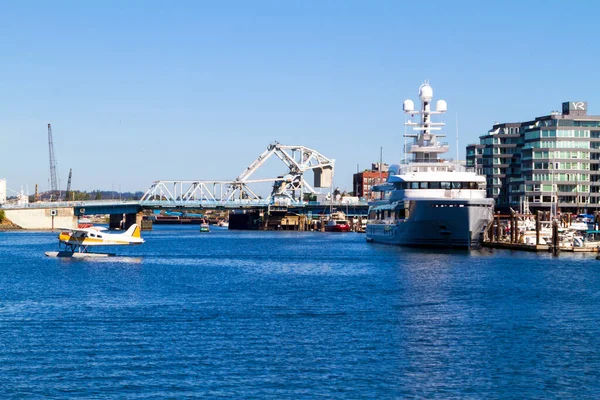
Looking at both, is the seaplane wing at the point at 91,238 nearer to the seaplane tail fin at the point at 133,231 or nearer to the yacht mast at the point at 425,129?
the seaplane tail fin at the point at 133,231

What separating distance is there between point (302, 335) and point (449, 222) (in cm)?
6055

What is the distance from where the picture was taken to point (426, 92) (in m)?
126

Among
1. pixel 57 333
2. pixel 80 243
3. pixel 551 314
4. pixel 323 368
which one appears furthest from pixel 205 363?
pixel 80 243

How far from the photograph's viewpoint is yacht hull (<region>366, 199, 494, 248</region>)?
9906 centimetres

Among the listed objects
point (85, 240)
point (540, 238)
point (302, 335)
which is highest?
point (85, 240)

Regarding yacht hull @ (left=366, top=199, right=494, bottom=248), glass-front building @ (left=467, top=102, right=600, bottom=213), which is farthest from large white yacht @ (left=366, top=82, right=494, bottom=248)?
glass-front building @ (left=467, top=102, right=600, bottom=213)

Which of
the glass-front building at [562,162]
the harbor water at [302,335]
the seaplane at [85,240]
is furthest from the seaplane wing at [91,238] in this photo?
→ the glass-front building at [562,162]

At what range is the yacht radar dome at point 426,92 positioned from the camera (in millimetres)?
125625

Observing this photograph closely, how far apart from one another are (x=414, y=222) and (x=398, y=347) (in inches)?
2574

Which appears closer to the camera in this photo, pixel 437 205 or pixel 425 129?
pixel 437 205

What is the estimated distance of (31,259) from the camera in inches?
3802

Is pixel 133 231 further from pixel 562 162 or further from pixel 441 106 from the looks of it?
pixel 562 162

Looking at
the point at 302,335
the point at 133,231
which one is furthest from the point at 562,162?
the point at 302,335

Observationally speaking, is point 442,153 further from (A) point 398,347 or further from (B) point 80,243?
(A) point 398,347
